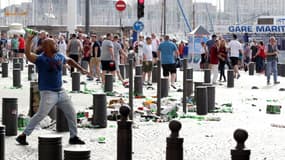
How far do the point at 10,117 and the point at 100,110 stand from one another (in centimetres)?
188

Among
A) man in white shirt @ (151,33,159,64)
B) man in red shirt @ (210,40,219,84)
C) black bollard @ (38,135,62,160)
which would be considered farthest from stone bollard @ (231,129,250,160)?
man in white shirt @ (151,33,159,64)

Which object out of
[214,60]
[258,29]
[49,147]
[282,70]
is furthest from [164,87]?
[258,29]

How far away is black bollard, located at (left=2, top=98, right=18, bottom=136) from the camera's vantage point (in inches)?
485

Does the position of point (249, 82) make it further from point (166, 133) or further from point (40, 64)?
point (40, 64)

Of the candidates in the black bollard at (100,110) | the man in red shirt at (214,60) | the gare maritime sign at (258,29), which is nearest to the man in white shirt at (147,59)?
the man in red shirt at (214,60)

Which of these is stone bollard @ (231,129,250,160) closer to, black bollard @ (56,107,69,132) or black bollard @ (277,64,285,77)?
black bollard @ (56,107,69,132)

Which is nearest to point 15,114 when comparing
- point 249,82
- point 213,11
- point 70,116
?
point 70,116

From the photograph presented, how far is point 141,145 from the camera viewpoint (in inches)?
465

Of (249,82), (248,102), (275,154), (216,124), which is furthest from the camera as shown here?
(249,82)

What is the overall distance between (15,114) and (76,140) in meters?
1.44

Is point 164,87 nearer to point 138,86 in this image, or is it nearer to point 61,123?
point 138,86

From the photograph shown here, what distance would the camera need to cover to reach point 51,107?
37.5 feet

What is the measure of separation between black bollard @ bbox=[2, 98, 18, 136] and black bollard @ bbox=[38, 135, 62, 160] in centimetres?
429

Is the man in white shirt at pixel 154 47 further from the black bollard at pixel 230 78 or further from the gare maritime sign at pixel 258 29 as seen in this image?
the gare maritime sign at pixel 258 29
